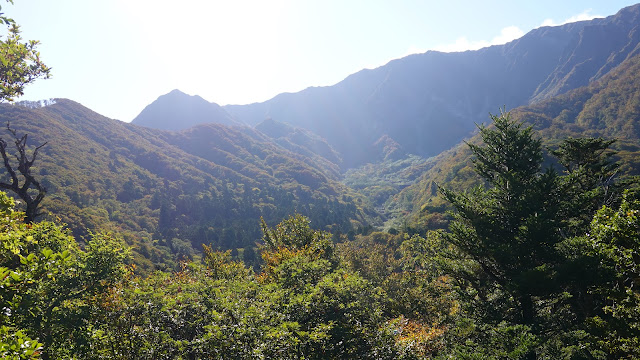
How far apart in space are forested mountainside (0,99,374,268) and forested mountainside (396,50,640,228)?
35.7 metres

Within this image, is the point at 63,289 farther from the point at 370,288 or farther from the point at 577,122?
A: the point at 577,122

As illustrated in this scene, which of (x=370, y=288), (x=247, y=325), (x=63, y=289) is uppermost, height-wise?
(x=370, y=288)

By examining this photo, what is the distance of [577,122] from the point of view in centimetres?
15000

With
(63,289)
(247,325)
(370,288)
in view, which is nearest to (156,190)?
(63,289)

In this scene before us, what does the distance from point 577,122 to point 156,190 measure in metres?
204

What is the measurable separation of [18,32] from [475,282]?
2336 centimetres

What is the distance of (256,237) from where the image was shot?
11194cm

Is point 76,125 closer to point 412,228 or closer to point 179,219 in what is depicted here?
point 179,219

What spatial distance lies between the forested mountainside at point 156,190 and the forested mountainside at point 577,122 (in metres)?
35.7

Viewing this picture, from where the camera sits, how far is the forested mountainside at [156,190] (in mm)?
95812

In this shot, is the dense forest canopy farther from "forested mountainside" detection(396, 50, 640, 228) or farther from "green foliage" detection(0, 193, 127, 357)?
"forested mountainside" detection(396, 50, 640, 228)

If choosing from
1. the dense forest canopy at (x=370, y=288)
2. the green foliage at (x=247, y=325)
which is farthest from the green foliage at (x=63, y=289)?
the green foliage at (x=247, y=325)

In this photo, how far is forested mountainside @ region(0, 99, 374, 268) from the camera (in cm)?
9581

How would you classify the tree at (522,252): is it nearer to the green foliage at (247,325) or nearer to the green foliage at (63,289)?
the green foliage at (247,325)
